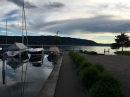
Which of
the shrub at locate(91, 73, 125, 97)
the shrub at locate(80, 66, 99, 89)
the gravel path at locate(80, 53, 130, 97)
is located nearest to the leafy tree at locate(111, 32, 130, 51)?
the gravel path at locate(80, 53, 130, 97)

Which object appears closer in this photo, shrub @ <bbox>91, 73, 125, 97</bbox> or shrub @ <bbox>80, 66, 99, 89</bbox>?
shrub @ <bbox>91, 73, 125, 97</bbox>

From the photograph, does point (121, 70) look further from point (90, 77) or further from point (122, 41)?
point (122, 41)

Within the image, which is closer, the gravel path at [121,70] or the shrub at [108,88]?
the shrub at [108,88]

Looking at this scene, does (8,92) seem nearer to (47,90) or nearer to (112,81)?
(47,90)

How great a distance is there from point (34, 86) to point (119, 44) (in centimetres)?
6365

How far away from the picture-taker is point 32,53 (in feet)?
112

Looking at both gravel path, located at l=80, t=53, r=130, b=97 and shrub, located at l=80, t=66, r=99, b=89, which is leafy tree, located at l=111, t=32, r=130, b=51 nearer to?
gravel path, located at l=80, t=53, r=130, b=97

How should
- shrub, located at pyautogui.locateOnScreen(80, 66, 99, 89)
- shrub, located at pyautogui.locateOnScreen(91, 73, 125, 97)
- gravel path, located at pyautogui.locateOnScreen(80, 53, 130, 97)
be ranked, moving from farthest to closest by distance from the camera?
gravel path, located at pyautogui.locateOnScreen(80, 53, 130, 97) < shrub, located at pyautogui.locateOnScreen(80, 66, 99, 89) < shrub, located at pyautogui.locateOnScreen(91, 73, 125, 97)

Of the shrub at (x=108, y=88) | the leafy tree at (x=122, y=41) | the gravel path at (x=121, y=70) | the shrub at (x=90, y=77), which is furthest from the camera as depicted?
the leafy tree at (x=122, y=41)

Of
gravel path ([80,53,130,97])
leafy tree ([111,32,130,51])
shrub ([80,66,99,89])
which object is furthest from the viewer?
leafy tree ([111,32,130,51])

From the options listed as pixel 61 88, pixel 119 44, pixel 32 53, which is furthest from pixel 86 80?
pixel 119 44

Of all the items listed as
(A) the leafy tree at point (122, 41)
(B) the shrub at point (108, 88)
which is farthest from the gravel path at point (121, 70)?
(A) the leafy tree at point (122, 41)

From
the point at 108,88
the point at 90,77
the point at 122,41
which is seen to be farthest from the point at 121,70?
the point at 122,41

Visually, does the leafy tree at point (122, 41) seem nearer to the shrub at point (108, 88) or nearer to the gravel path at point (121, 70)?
the gravel path at point (121, 70)
